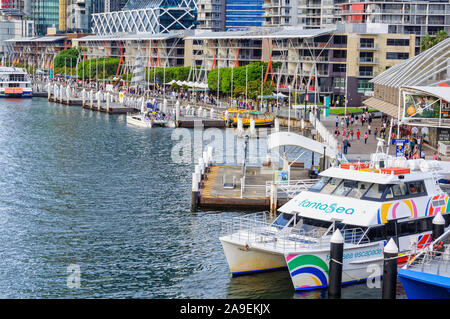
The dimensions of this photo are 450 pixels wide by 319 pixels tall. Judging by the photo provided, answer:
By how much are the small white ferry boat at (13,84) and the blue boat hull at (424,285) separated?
160 metres

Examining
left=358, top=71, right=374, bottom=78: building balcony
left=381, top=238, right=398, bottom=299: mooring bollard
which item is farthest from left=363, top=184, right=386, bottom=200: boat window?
left=358, top=71, right=374, bottom=78: building balcony

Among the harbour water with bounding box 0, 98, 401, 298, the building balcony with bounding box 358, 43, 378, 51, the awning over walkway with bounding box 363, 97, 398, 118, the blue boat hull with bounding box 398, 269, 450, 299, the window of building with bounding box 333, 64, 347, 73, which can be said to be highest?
the building balcony with bounding box 358, 43, 378, 51

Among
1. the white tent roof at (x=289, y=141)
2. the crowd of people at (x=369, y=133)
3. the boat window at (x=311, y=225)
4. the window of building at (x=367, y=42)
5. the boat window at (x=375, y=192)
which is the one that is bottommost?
the boat window at (x=311, y=225)

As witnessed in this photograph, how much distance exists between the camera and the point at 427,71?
83.1 metres

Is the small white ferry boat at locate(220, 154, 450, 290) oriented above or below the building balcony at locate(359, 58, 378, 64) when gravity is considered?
below

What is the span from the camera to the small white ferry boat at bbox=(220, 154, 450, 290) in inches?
1494

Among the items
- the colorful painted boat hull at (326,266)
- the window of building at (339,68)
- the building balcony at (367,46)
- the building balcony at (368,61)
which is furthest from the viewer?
the window of building at (339,68)

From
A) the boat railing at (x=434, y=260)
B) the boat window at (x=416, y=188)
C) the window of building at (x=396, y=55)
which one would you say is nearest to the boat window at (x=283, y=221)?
the boat window at (x=416, y=188)

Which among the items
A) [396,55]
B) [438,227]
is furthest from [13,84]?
[438,227]

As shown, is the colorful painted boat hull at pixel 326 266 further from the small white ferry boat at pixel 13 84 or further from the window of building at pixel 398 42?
the small white ferry boat at pixel 13 84

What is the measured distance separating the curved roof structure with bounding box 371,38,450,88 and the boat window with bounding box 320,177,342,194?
131 ft

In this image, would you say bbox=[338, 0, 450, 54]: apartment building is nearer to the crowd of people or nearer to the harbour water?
Result: the crowd of people

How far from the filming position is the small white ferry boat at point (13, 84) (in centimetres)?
18312

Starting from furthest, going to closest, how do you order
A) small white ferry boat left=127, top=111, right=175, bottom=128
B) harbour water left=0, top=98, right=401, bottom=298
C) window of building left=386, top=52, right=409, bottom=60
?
window of building left=386, top=52, right=409, bottom=60, small white ferry boat left=127, top=111, right=175, bottom=128, harbour water left=0, top=98, right=401, bottom=298
